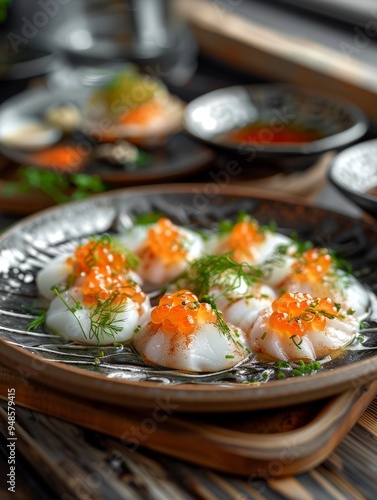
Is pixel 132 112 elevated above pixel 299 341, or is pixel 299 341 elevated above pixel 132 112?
pixel 299 341

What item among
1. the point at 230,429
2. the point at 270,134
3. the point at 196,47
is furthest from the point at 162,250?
the point at 196,47

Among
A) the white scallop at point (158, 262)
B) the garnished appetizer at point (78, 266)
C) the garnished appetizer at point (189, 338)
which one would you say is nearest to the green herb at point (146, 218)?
the white scallop at point (158, 262)

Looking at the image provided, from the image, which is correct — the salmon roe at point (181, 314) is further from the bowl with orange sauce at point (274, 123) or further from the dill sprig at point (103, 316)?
the bowl with orange sauce at point (274, 123)

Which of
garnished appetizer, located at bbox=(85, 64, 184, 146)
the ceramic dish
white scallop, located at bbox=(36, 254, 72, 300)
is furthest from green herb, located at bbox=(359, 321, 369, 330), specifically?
garnished appetizer, located at bbox=(85, 64, 184, 146)

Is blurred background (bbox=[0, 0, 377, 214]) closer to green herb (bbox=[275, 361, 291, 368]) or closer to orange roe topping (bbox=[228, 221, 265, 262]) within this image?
orange roe topping (bbox=[228, 221, 265, 262])

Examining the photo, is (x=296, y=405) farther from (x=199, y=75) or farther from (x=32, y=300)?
(x=199, y=75)

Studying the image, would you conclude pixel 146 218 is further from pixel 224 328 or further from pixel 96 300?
pixel 224 328

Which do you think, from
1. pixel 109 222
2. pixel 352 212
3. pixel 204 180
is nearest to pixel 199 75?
pixel 204 180
